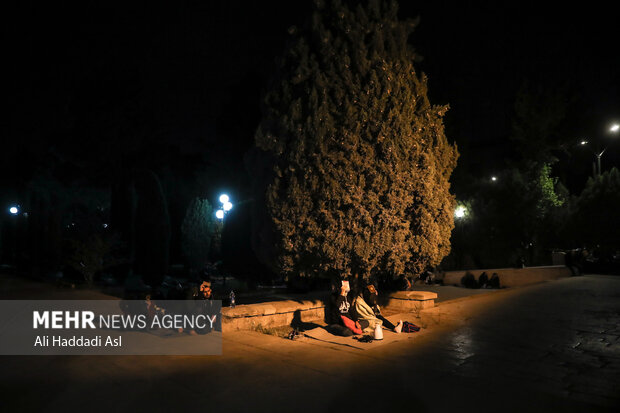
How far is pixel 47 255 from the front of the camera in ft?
87.9

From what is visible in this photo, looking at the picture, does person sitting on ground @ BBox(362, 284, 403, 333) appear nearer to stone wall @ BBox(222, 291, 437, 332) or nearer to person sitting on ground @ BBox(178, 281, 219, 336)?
stone wall @ BBox(222, 291, 437, 332)

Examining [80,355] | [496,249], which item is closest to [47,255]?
[80,355]

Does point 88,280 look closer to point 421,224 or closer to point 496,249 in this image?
point 421,224

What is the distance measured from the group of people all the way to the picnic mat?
6.0 inches

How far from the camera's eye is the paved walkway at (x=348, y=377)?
4.91 metres

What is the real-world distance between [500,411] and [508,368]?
6.50ft

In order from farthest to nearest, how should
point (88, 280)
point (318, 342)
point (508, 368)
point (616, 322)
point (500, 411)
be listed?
point (88, 280)
point (616, 322)
point (318, 342)
point (508, 368)
point (500, 411)

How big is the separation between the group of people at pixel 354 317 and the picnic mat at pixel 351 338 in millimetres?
153

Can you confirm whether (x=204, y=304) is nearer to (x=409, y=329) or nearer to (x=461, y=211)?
(x=409, y=329)

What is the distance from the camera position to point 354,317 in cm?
894

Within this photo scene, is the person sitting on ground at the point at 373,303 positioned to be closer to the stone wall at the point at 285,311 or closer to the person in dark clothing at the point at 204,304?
the stone wall at the point at 285,311

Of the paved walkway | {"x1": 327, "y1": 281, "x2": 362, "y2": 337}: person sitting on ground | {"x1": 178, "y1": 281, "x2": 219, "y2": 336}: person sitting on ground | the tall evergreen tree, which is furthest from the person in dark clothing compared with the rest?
the tall evergreen tree

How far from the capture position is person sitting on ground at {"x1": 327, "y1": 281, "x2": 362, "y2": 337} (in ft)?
28.1

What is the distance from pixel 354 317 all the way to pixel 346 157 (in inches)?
139
